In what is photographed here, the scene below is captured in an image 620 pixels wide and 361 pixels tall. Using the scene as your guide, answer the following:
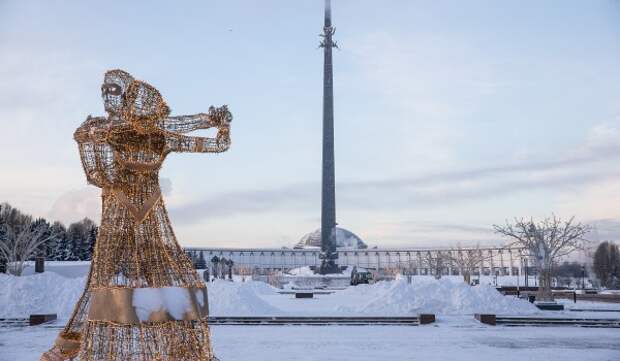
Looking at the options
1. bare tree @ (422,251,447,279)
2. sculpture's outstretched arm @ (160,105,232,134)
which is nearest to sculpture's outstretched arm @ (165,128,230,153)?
sculpture's outstretched arm @ (160,105,232,134)

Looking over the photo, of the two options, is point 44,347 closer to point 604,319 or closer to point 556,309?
point 604,319

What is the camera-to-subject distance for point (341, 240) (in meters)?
124

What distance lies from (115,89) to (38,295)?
23757mm

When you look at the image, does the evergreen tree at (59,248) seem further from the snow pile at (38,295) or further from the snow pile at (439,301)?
the snow pile at (439,301)

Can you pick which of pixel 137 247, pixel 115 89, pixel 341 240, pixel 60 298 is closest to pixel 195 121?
pixel 115 89

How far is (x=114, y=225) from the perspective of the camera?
21.8ft

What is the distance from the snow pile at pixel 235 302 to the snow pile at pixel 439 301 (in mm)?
3829

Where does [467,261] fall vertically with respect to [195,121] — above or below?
below

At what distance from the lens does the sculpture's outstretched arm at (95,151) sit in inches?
263

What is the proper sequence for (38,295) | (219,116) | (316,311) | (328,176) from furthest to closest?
(328,176) < (38,295) < (316,311) < (219,116)

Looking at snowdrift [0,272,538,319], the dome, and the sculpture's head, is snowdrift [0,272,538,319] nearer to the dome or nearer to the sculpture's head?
the sculpture's head

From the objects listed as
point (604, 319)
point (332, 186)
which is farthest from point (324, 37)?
point (604, 319)

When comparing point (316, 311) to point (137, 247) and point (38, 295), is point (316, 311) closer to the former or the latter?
point (38, 295)

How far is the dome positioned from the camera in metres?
124
